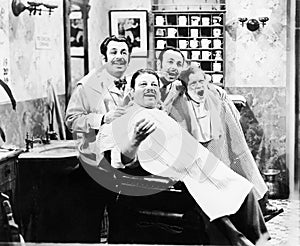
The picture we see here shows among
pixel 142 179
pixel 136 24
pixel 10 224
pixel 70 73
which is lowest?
pixel 10 224

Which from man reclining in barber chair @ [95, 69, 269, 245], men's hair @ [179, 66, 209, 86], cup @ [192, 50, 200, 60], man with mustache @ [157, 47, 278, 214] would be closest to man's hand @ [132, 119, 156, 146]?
man reclining in barber chair @ [95, 69, 269, 245]

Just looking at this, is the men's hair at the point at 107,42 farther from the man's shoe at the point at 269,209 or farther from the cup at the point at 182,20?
the man's shoe at the point at 269,209

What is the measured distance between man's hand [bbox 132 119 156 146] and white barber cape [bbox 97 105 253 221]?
16 millimetres

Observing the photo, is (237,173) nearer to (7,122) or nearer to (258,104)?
(258,104)

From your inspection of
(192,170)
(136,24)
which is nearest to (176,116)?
(192,170)

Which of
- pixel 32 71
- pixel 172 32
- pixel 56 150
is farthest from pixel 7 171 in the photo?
pixel 172 32

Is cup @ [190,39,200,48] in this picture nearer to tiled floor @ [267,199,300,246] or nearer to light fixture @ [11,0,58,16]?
light fixture @ [11,0,58,16]

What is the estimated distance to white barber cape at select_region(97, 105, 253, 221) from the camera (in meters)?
2.97

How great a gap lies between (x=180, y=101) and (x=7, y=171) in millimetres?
818

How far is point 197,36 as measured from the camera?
293 centimetres

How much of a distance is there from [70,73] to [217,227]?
935 millimetres

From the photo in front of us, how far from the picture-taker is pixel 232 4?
2955mm

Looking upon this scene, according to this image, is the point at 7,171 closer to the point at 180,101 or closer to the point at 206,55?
the point at 180,101

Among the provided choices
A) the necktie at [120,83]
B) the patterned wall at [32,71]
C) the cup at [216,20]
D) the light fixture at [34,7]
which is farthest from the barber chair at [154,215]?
the light fixture at [34,7]
